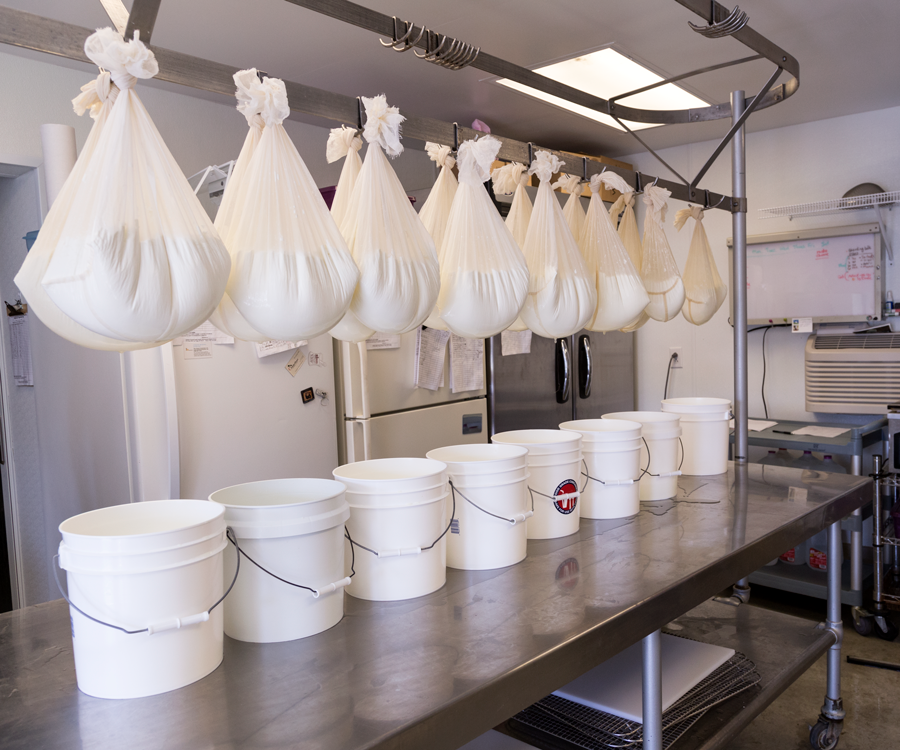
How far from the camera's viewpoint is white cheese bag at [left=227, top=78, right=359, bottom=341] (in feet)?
3.30

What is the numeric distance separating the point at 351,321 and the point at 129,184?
0.49 meters

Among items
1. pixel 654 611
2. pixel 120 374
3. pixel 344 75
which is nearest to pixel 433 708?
pixel 654 611

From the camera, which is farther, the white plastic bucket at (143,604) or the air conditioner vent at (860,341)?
the air conditioner vent at (860,341)

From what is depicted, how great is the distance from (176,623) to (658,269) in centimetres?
151

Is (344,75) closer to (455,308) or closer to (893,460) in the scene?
(455,308)

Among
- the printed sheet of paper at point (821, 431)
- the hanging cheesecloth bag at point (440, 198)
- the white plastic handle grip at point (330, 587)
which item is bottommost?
the printed sheet of paper at point (821, 431)

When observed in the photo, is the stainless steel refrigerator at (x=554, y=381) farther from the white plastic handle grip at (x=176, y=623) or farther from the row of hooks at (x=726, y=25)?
the white plastic handle grip at (x=176, y=623)

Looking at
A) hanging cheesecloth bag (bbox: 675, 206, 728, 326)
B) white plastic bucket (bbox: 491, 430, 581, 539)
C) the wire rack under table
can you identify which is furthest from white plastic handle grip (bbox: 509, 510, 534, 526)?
hanging cheesecloth bag (bbox: 675, 206, 728, 326)

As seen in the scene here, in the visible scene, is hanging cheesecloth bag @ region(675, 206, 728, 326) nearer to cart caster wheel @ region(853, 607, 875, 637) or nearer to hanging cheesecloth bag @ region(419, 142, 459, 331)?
hanging cheesecloth bag @ region(419, 142, 459, 331)

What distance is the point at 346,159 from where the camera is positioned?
1.30 m

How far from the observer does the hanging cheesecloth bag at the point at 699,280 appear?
2.16 meters

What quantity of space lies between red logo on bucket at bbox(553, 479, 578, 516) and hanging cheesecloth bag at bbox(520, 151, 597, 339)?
1.17 ft

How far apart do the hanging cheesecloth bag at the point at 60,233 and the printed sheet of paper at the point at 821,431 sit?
3.44m

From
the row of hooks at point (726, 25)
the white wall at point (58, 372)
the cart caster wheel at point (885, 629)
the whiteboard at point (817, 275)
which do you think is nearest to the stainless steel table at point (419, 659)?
the row of hooks at point (726, 25)
